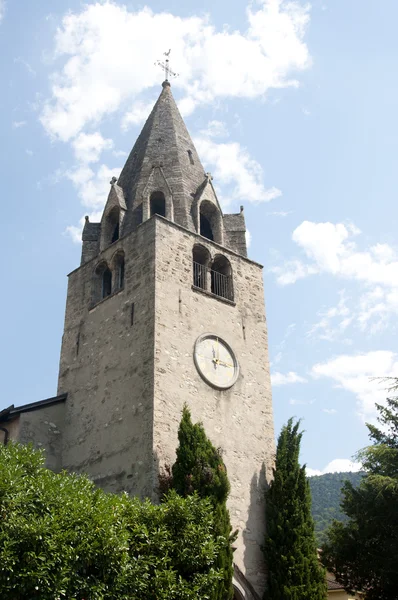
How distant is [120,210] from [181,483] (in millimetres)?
11613

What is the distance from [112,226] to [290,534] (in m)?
12.9

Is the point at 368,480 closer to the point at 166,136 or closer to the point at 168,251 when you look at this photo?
the point at 168,251

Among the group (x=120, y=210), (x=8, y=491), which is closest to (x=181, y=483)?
(x=8, y=491)

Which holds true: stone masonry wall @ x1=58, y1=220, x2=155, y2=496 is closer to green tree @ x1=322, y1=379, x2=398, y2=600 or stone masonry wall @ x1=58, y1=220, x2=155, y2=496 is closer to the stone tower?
the stone tower

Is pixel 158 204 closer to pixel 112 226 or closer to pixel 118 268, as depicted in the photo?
pixel 112 226

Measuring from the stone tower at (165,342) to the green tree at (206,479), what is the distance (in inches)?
42.4

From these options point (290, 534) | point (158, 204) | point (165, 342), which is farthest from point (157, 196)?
point (290, 534)

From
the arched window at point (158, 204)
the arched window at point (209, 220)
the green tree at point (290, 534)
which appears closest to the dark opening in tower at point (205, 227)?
the arched window at point (209, 220)

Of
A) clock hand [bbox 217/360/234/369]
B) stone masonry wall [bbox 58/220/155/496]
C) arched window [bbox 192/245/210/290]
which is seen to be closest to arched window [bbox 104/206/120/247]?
stone masonry wall [bbox 58/220/155/496]

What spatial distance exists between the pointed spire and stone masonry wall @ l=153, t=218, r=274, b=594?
214cm

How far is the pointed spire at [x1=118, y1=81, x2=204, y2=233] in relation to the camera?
24.4 m

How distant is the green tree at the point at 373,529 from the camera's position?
18.5m

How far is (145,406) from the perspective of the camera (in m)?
18.9

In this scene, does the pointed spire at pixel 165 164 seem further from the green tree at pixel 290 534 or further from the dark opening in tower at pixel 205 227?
the green tree at pixel 290 534
